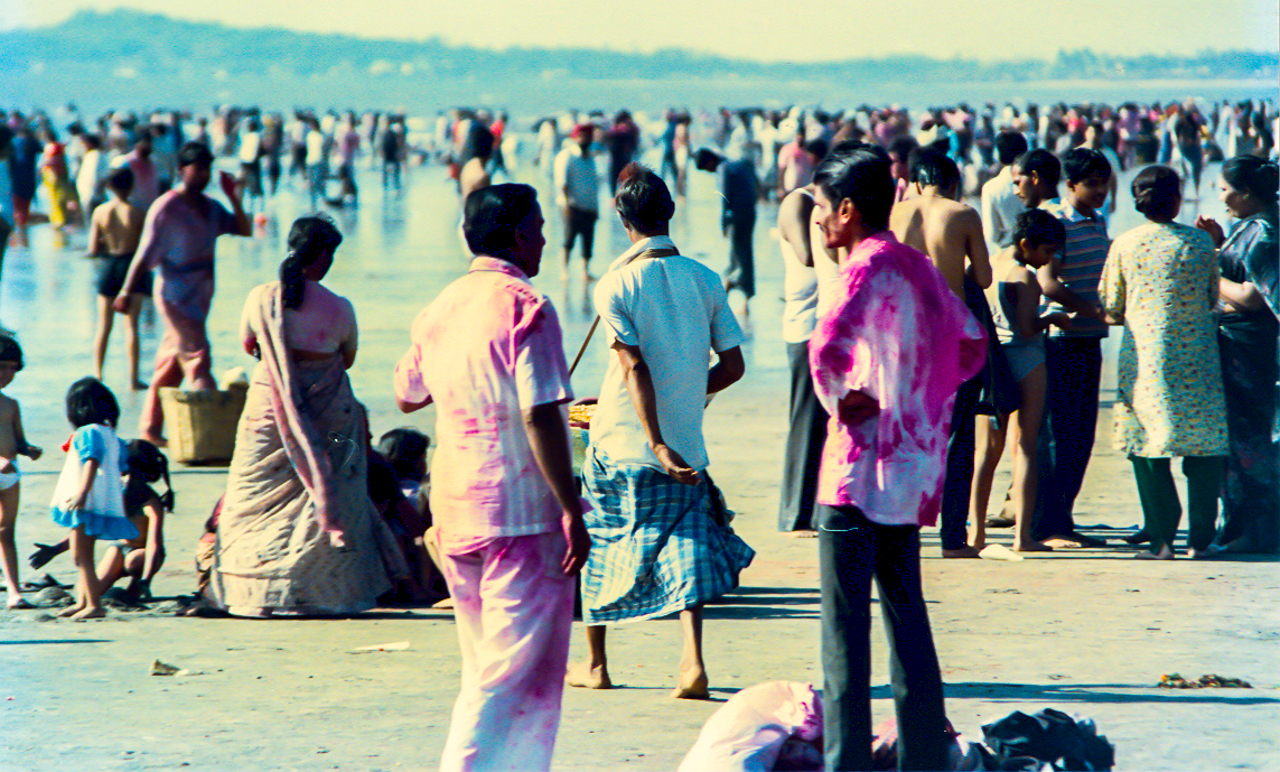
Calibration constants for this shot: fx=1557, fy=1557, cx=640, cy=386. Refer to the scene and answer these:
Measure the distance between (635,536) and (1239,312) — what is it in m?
3.26

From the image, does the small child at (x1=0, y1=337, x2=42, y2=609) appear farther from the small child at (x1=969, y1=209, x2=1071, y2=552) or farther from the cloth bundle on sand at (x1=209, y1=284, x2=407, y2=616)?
the small child at (x1=969, y1=209, x2=1071, y2=552)

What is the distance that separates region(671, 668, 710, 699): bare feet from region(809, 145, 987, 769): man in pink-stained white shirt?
36.2 inches

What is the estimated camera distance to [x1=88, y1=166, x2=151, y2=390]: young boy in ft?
36.0

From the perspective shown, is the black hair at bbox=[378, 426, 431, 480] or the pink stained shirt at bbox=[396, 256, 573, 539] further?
the black hair at bbox=[378, 426, 431, 480]

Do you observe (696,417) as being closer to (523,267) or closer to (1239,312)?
(523,267)

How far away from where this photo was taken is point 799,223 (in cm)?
726

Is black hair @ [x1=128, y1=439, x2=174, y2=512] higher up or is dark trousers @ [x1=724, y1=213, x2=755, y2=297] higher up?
dark trousers @ [x1=724, y1=213, x2=755, y2=297]

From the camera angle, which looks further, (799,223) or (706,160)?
(706,160)

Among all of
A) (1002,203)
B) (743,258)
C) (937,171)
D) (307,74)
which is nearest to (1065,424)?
(937,171)

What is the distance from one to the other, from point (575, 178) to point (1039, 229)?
9.84 meters

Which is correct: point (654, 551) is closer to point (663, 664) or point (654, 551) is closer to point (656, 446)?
point (656, 446)

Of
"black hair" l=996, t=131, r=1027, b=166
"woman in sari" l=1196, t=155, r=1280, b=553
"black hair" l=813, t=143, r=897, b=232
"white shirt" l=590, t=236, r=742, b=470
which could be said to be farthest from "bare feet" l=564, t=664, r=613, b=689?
"black hair" l=996, t=131, r=1027, b=166

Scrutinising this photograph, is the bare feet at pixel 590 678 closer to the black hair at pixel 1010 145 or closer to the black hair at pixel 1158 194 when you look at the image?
the black hair at pixel 1158 194

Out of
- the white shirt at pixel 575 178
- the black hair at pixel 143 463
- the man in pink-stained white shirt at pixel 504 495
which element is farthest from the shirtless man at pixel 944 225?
the white shirt at pixel 575 178
